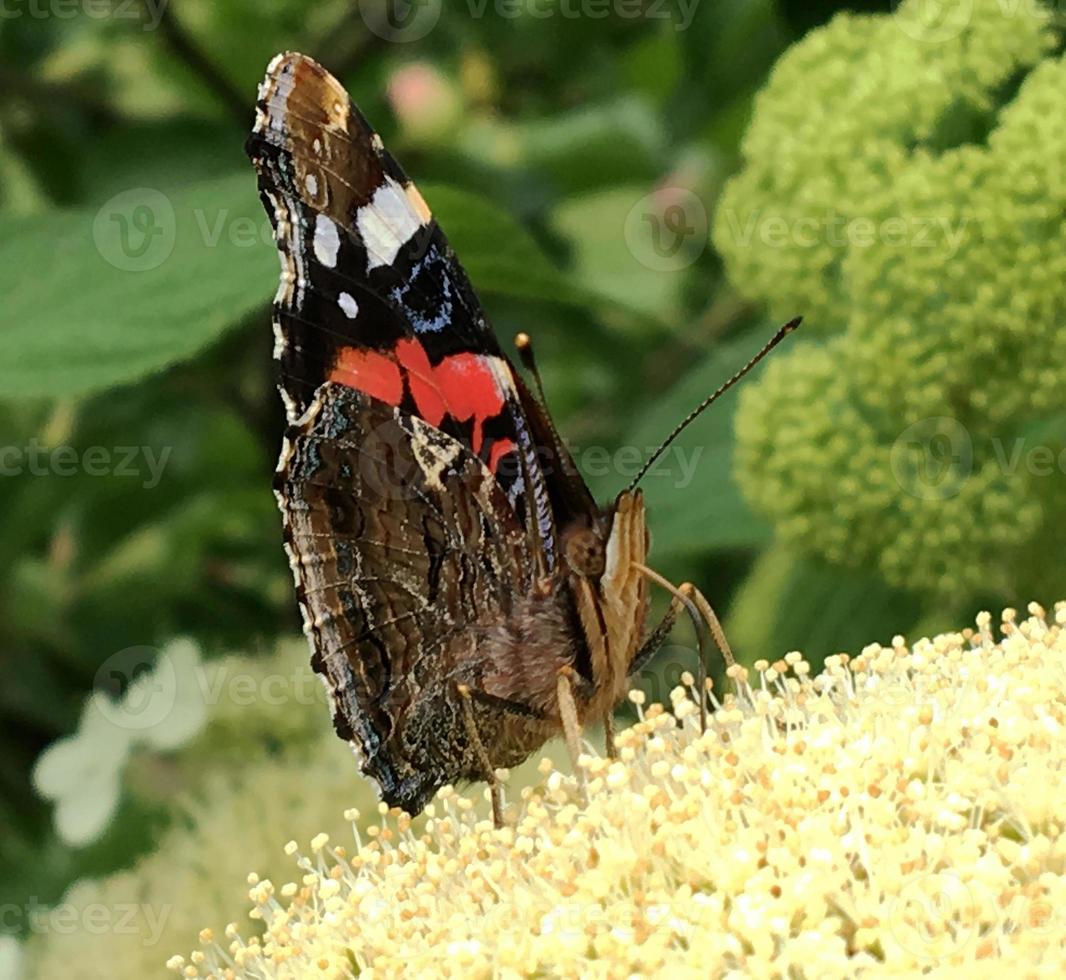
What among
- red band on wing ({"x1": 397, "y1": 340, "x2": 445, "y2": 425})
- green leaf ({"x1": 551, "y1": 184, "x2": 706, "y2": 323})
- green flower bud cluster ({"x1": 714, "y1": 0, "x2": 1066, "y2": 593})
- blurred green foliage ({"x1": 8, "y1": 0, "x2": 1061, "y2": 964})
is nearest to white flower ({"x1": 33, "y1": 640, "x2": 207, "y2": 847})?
blurred green foliage ({"x1": 8, "y1": 0, "x2": 1061, "y2": 964})

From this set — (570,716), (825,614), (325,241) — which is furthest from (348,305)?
(825,614)

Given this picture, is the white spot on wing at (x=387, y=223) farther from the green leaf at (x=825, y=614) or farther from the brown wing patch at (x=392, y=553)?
the green leaf at (x=825, y=614)

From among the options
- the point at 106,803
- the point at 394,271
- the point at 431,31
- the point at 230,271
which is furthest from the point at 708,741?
the point at 431,31

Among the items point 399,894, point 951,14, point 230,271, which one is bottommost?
point 399,894

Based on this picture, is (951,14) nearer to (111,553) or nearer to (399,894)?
(399,894)

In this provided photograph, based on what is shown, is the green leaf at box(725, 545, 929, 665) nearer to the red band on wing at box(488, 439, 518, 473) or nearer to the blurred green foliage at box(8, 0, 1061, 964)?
the blurred green foliage at box(8, 0, 1061, 964)

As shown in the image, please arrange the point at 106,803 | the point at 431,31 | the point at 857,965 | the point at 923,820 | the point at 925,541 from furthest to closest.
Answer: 1. the point at 431,31
2. the point at 106,803
3. the point at 925,541
4. the point at 923,820
5. the point at 857,965
